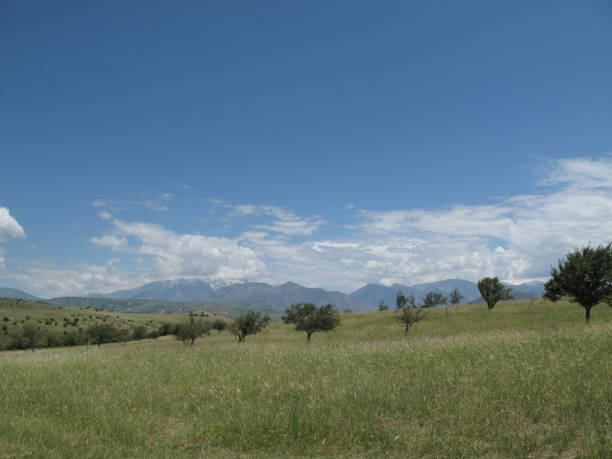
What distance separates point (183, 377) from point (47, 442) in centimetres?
547

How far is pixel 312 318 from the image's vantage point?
125 feet

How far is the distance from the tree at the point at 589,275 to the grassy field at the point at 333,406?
15291 mm

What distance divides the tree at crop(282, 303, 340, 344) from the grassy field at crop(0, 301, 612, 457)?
23.9 m

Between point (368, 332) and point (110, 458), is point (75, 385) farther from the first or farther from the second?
point (368, 332)

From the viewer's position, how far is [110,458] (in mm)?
6879

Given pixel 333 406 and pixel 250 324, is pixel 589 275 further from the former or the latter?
pixel 250 324

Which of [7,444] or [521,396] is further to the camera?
[521,396]

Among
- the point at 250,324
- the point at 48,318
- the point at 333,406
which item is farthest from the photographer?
the point at 48,318

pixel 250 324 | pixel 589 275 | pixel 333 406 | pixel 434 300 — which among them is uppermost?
pixel 589 275

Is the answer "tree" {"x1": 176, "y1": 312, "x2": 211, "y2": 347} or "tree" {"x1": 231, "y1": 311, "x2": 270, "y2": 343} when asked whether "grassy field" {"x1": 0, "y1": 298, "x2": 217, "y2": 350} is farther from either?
"tree" {"x1": 231, "y1": 311, "x2": 270, "y2": 343}

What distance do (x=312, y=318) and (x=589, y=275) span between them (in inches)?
1027

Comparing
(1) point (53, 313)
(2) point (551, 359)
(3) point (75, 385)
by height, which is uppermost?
(2) point (551, 359)

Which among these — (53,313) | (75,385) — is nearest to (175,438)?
(75,385)

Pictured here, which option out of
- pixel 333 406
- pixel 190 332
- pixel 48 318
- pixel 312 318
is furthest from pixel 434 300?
pixel 48 318
